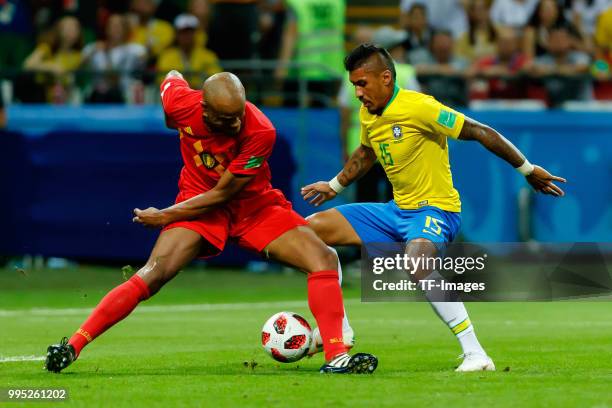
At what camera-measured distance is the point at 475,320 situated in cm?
1418

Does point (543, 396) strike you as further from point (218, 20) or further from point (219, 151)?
point (218, 20)

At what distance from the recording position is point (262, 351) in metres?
11.3

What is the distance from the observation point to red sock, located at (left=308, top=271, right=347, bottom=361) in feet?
31.3

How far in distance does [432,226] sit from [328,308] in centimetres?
106

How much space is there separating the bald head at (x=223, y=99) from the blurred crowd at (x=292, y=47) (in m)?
8.12

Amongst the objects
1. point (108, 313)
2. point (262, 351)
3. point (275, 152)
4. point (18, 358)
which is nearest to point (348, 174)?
point (262, 351)

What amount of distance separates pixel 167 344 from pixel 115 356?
3.41 feet

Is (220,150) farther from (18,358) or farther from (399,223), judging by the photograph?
(18,358)

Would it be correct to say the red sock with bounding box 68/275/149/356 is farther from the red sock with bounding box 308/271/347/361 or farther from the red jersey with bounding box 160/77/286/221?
the red sock with bounding box 308/271/347/361

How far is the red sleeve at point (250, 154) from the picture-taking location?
9.72 metres

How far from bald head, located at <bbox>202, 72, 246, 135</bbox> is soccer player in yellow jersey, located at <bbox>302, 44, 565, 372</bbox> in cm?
96

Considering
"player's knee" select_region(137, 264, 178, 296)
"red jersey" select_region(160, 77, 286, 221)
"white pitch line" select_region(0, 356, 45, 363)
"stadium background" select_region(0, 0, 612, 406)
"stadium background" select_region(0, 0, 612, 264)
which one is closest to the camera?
"player's knee" select_region(137, 264, 178, 296)

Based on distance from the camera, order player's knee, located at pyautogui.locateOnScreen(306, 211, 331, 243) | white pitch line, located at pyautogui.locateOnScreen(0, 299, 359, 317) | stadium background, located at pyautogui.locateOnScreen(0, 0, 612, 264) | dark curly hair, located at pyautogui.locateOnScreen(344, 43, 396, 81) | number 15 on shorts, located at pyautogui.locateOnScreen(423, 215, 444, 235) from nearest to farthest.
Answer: dark curly hair, located at pyautogui.locateOnScreen(344, 43, 396, 81)
number 15 on shorts, located at pyautogui.locateOnScreen(423, 215, 444, 235)
player's knee, located at pyautogui.locateOnScreen(306, 211, 331, 243)
white pitch line, located at pyautogui.locateOnScreen(0, 299, 359, 317)
stadium background, located at pyautogui.locateOnScreen(0, 0, 612, 264)

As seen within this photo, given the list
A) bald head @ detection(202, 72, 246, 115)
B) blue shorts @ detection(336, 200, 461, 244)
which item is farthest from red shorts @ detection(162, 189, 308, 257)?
bald head @ detection(202, 72, 246, 115)
